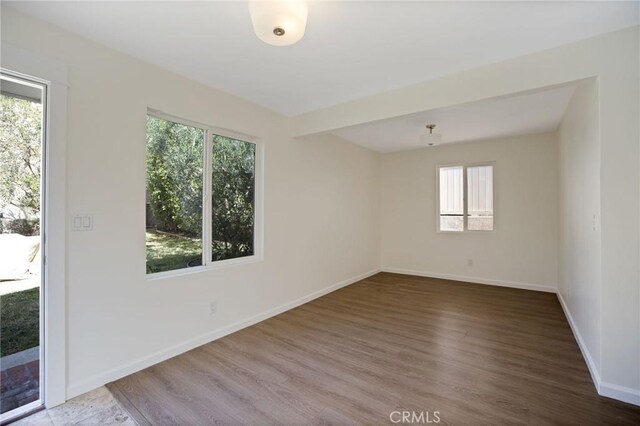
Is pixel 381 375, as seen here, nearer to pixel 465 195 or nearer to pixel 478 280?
pixel 478 280

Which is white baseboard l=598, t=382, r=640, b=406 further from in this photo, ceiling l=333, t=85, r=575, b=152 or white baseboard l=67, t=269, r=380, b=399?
white baseboard l=67, t=269, r=380, b=399

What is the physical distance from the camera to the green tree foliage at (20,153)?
6.17 feet

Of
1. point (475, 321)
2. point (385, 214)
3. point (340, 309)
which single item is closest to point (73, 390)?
point (340, 309)

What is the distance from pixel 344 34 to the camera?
2016 millimetres

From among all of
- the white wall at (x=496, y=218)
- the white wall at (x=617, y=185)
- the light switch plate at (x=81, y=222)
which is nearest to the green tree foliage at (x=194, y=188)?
the light switch plate at (x=81, y=222)

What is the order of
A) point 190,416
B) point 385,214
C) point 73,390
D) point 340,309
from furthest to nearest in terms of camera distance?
1. point 385,214
2. point 340,309
3. point 73,390
4. point 190,416

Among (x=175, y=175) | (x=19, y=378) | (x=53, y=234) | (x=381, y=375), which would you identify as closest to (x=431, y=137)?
(x=381, y=375)

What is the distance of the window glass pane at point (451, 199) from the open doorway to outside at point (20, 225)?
555cm

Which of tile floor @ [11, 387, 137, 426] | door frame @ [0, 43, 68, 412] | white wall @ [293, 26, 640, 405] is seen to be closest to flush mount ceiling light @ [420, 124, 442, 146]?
white wall @ [293, 26, 640, 405]

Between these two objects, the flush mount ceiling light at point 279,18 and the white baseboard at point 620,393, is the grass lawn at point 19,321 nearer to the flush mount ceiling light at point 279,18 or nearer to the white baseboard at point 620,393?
the flush mount ceiling light at point 279,18

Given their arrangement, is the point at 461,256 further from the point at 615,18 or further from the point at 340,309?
the point at 615,18

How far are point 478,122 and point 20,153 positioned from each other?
15.5 feet

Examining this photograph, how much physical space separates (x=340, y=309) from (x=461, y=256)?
281cm

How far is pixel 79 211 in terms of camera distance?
2.05 metres
